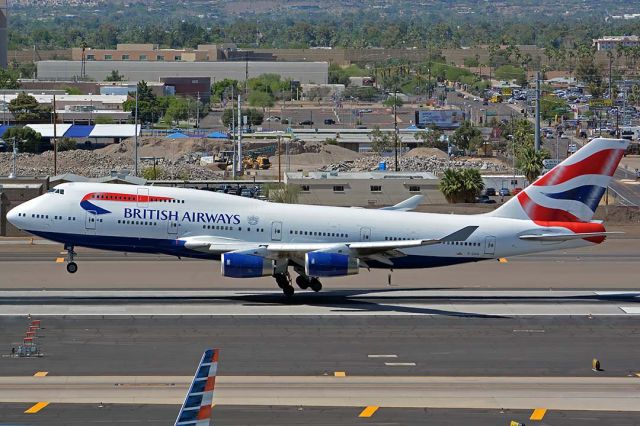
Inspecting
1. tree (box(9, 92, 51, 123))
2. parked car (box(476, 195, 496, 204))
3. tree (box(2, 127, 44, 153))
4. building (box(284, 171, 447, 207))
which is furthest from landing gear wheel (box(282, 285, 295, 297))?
tree (box(9, 92, 51, 123))

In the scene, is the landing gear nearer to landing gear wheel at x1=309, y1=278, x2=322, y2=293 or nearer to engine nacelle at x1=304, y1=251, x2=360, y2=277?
landing gear wheel at x1=309, y1=278, x2=322, y2=293

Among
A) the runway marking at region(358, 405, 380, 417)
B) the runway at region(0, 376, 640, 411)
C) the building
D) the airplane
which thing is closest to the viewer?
the runway marking at region(358, 405, 380, 417)

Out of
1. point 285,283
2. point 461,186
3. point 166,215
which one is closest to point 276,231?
point 285,283

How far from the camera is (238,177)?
417ft

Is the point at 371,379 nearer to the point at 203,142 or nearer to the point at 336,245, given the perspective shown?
the point at 336,245

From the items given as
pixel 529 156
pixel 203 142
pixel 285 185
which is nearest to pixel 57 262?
pixel 285 185

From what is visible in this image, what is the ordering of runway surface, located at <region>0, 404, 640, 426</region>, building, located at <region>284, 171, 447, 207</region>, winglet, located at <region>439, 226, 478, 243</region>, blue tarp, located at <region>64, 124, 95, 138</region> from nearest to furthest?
runway surface, located at <region>0, 404, 640, 426</region>, winglet, located at <region>439, 226, 478, 243</region>, building, located at <region>284, 171, 447, 207</region>, blue tarp, located at <region>64, 124, 95, 138</region>

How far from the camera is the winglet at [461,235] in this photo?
50594mm

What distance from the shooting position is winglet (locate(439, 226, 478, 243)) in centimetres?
5059

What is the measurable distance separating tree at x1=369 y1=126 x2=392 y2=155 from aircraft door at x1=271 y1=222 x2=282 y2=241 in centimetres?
10617

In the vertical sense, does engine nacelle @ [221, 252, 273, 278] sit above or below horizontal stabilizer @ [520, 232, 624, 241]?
below

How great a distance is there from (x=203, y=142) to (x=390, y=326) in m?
115

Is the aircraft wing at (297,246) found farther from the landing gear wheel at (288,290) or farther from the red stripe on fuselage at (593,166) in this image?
the red stripe on fuselage at (593,166)

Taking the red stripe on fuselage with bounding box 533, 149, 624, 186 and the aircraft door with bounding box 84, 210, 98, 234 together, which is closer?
the aircraft door with bounding box 84, 210, 98, 234
